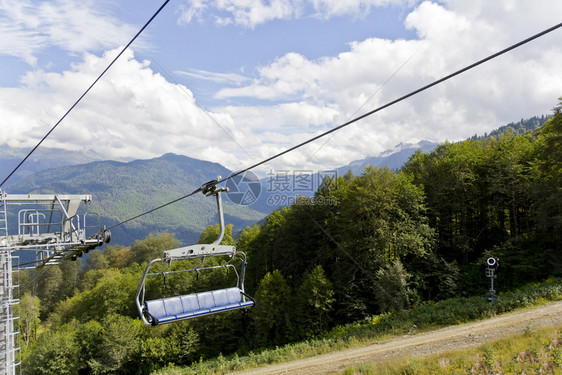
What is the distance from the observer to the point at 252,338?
4016cm

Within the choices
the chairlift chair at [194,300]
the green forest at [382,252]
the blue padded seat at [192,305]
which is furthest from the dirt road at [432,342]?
the chairlift chair at [194,300]

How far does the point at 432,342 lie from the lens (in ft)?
60.0

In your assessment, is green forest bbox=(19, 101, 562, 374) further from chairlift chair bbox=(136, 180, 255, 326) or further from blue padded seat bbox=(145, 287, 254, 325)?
chairlift chair bbox=(136, 180, 255, 326)

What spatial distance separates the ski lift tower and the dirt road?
11965mm

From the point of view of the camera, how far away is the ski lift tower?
15.0 m

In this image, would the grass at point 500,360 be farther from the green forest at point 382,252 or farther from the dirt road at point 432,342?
the green forest at point 382,252

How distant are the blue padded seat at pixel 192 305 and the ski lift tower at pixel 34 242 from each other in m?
5.95

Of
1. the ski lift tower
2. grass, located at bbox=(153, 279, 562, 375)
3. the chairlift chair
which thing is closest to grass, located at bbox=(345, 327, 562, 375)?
grass, located at bbox=(153, 279, 562, 375)

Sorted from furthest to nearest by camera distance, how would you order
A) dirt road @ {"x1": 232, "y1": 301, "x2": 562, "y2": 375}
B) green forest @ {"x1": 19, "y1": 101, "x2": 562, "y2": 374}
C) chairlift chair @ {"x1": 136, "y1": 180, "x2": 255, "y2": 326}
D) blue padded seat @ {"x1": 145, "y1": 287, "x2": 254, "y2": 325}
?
green forest @ {"x1": 19, "y1": 101, "x2": 562, "y2": 374}
dirt road @ {"x1": 232, "y1": 301, "x2": 562, "y2": 375}
blue padded seat @ {"x1": 145, "y1": 287, "x2": 254, "y2": 325}
chairlift chair @ {"x1": 136, "y1": 180, "x2": 255, "y2": 326}

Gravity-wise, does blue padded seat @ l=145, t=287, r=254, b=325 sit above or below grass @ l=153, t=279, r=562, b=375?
above

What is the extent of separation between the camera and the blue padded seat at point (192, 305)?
10.2m

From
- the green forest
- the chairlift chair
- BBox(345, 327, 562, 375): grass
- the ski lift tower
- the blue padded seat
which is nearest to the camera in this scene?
the chairlift chair

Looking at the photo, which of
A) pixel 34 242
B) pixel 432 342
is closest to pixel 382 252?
pixel 432 342

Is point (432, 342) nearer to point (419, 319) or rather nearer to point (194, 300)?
point (419, 319)
